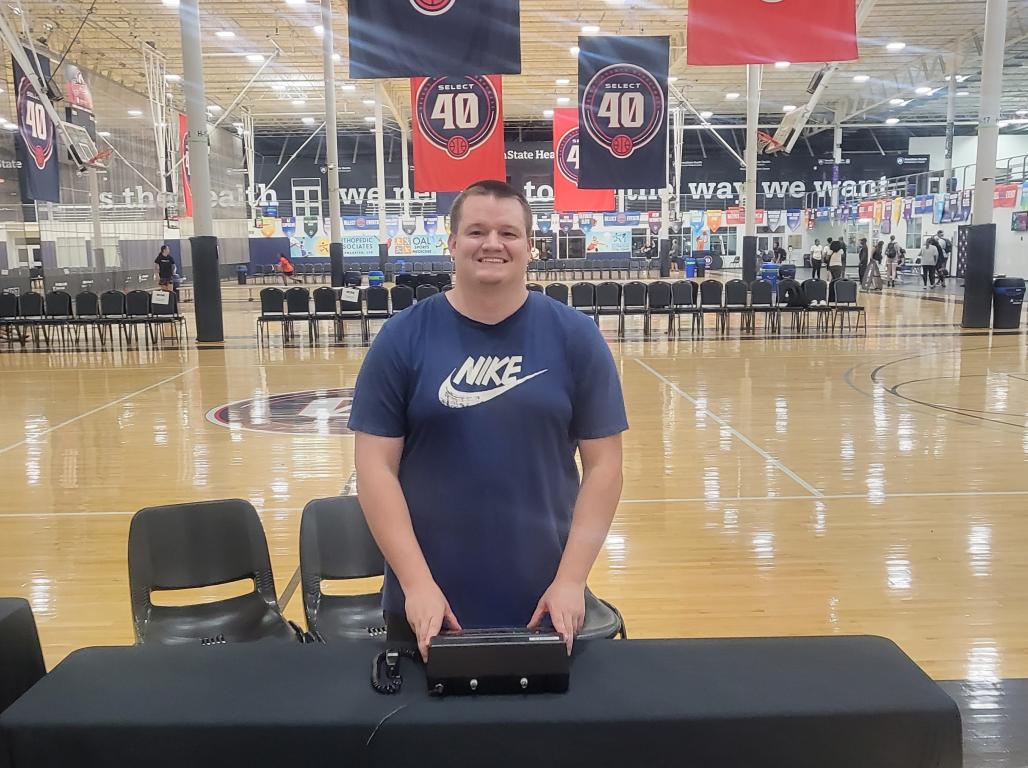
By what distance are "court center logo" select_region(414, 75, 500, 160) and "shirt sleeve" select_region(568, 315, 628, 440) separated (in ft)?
36.2

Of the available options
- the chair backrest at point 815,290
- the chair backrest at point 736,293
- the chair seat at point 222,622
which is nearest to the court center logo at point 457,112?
the chair backrest at point 736,293

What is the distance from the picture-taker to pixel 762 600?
3.92 m

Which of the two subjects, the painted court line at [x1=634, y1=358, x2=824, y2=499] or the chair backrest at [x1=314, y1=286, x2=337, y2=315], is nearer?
the painted court line at [x1=634, y1=358, x2=824, y2=499]

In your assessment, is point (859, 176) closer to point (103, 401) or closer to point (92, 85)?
point (92, 85)

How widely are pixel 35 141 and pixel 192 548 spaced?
13411 mm

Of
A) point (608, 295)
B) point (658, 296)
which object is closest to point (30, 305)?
point (608, 295)

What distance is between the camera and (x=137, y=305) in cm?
1402

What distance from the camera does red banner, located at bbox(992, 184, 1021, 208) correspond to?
24266 mm

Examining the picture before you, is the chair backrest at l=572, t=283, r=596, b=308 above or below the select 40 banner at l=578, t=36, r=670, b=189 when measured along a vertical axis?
below

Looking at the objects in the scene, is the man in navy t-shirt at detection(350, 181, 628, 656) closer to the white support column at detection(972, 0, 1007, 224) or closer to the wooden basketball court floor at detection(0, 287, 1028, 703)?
the wooden basketball court floor at detection(0, 287, 1028, 703)

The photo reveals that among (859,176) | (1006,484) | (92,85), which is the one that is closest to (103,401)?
(1006,484)

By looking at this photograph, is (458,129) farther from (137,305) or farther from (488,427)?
(488,427)

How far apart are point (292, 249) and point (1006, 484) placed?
34738mm

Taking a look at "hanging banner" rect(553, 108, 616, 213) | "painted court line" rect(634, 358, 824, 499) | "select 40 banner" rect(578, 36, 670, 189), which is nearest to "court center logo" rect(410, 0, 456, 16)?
"select 40 banner" rect(578, 36, 670, 189)
